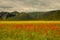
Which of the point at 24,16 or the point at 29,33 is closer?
the point at 29,33

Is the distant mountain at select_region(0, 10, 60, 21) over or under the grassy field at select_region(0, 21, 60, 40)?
under

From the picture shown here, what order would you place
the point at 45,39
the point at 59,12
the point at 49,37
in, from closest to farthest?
the point at 45,39 → the point at 49,37 → the point at 59,12

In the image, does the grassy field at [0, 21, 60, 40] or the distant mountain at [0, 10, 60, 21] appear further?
the distant mountain at [0, 10, 60, 21]

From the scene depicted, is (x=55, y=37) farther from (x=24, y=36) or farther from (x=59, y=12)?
(x=59, y=12)

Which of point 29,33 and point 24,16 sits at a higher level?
point 29,33

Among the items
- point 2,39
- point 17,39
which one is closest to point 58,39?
point 17,39

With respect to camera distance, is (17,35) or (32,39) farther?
(17,35)

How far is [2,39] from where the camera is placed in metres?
6.45

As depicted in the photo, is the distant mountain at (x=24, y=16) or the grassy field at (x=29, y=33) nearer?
the grassy field at (x=29, y=33)

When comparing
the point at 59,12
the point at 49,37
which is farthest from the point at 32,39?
the point at 59,12

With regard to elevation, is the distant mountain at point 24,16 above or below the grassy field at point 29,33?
below

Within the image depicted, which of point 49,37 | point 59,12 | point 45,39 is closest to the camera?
point 45,39

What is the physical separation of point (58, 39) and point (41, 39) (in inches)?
23.5

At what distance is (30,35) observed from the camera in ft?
22.8
